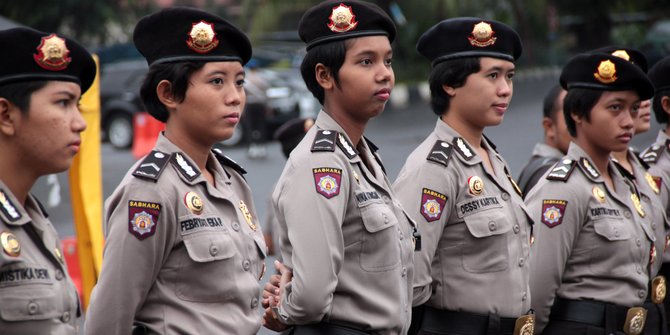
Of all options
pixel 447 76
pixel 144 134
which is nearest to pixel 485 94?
pixel 447 76

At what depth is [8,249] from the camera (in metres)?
3.04

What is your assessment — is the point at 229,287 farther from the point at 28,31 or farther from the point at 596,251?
the point at 596,251

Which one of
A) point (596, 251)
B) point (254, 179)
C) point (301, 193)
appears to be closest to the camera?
point (301, 193)

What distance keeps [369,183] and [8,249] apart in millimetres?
1493

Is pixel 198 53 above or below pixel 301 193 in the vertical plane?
above

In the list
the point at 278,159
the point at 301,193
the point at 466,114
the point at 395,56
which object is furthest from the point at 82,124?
the point at 395,56

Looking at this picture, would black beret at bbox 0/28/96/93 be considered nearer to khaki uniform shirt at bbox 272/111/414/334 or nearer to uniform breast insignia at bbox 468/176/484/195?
khaki uniform shirt at bbox 272/111/414/334

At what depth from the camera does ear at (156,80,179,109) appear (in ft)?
12.1

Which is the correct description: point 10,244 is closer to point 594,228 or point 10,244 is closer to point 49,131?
point 49,131

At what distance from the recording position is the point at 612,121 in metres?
5.27

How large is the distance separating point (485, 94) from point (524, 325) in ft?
3.40

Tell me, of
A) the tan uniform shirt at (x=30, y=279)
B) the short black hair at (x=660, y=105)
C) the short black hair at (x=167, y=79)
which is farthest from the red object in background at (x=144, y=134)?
the tan uniform shirt at (x=30, y=279)

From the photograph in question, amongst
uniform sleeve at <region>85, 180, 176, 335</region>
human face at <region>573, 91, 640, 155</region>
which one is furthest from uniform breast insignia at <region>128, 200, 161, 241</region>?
human face at <region>573, 91, 640, 155</region>

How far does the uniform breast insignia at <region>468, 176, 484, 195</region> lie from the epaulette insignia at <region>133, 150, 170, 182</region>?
1495 millimetres
